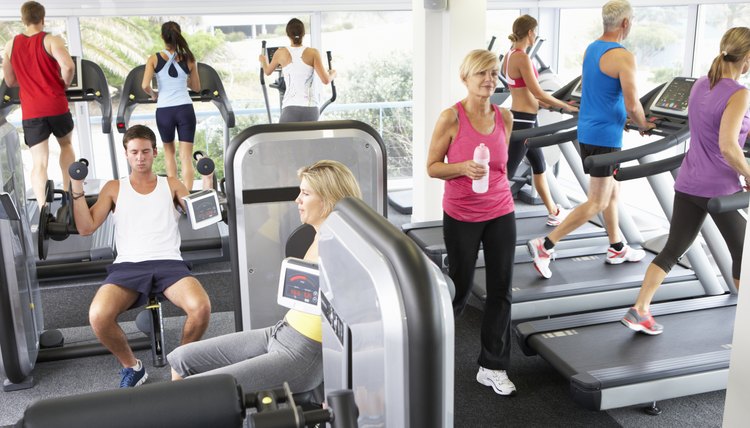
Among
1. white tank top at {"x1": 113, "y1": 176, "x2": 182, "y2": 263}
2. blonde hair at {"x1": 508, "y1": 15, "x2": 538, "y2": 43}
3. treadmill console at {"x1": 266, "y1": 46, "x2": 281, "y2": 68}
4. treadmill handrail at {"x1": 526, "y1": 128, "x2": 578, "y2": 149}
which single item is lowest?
white tank top at {"x1": 113, "y1": 176, "x2": 182, "y2": 263}

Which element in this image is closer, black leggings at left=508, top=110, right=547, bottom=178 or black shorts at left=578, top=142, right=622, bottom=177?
black shorts at left=578, top=142, right=622, bottom=177

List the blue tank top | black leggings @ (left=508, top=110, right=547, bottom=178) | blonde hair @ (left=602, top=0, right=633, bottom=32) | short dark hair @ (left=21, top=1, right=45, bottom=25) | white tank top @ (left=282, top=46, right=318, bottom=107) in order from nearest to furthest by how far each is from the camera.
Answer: blonde hair @ (left=602, top=0, right=633, bottom=32) < the blue tank top < black leggings @ (left=508, top=110, right=547, bottom=178) < short dark hair @ (left=21, top=1, right=45, bottom=25) < white tank top @ (left=282, top=46, right=318, bottom=107)

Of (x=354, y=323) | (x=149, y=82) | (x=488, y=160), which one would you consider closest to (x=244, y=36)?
(x=149, y=82)

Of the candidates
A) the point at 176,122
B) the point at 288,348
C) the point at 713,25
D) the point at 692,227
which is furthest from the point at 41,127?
the point at 713,25

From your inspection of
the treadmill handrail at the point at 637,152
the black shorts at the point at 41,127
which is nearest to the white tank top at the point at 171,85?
the black shorts at the point at 41,127

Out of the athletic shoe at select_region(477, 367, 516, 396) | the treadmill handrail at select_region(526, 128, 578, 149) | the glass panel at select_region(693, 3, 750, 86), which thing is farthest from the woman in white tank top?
the athletic shoe at select_region(477, 367, 516, 396)

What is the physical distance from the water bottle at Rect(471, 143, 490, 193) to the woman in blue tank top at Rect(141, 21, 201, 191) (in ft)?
8.79

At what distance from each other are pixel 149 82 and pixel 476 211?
305cm

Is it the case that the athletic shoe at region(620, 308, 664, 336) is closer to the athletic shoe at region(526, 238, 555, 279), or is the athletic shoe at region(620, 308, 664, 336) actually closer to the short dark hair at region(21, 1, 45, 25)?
the athletic shoe at region(526, 238, 555, 279)

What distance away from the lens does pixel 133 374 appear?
314 centimetres

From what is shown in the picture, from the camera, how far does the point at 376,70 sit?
6.90 metres

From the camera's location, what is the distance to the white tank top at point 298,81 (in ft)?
17.7

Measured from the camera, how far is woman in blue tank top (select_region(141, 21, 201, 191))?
4938mm

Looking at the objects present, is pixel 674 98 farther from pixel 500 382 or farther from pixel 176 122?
pixel 176 122
